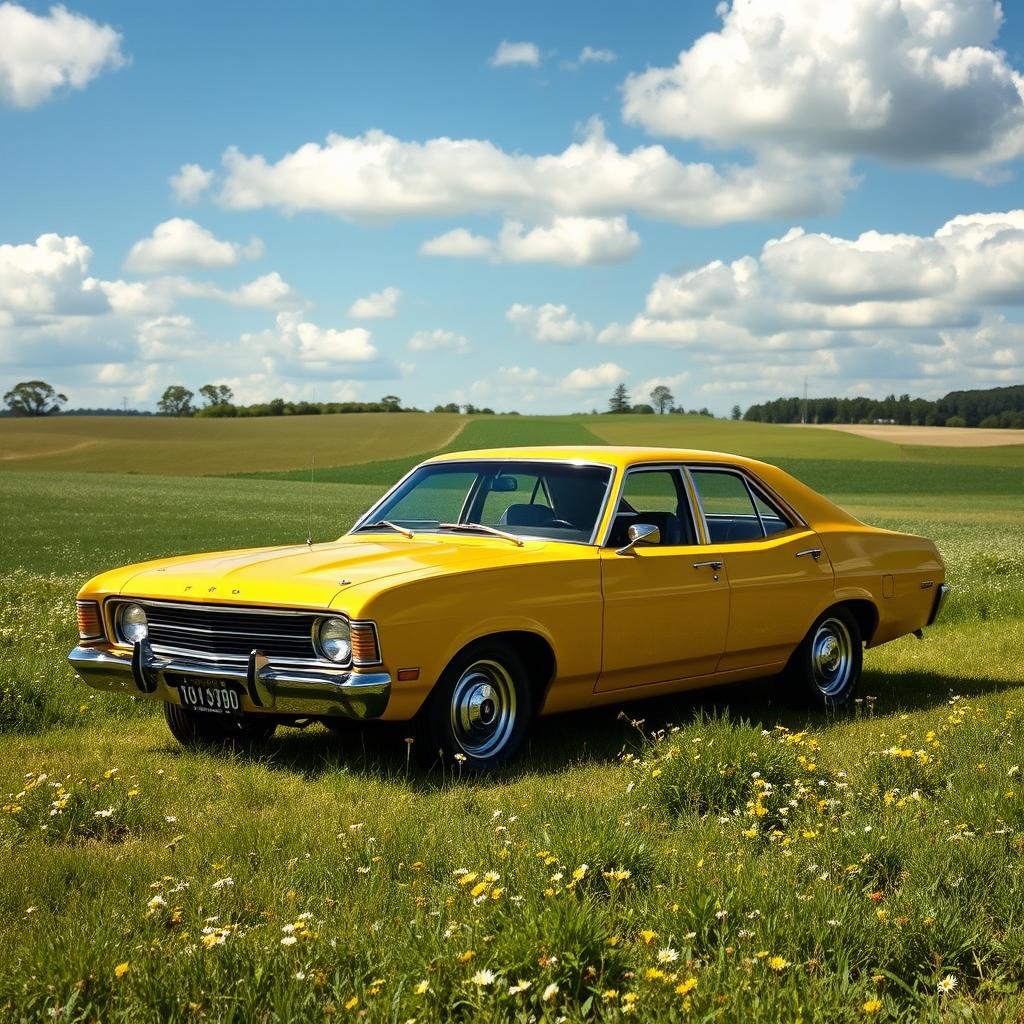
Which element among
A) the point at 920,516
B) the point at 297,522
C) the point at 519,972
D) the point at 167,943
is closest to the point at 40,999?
the point at 167,943

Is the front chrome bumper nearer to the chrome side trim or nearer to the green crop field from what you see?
the green crop field

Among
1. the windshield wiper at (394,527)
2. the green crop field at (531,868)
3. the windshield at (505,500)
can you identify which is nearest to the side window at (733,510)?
the windshield at (505,500)

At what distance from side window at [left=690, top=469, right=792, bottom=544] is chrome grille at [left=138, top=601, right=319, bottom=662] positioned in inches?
110

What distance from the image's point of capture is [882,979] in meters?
3.52

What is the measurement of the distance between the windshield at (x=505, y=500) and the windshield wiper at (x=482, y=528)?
21 mm

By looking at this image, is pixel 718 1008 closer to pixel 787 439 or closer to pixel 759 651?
pixel 759 651

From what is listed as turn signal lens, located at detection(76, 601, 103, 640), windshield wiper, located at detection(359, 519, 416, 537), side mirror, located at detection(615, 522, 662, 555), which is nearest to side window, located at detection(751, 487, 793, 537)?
side mirror, located at detection(615, 522, 662, 555)

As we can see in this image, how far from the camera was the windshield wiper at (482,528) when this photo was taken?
694 cm

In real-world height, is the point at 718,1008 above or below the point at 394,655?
below

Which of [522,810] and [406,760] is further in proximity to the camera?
[406,760]

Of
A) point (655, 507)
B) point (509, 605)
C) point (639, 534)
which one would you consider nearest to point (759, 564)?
point (655, 507)

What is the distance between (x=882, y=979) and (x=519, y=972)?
100 cm

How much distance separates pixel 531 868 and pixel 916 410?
111 metres

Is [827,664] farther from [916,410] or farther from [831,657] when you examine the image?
[916,410]
